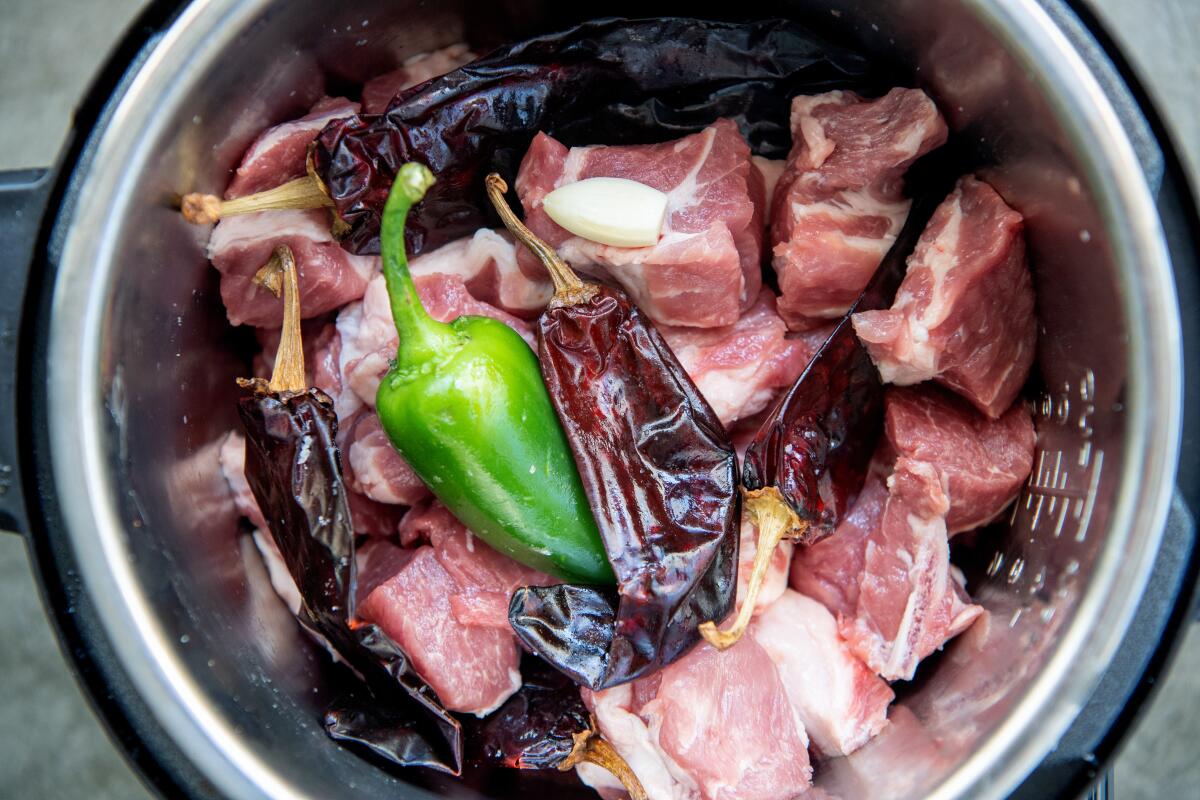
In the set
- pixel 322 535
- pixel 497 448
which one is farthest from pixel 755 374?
pixel 322 535

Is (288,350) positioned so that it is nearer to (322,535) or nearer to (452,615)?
(322,535)

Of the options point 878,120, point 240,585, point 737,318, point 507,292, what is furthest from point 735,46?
point 240,585

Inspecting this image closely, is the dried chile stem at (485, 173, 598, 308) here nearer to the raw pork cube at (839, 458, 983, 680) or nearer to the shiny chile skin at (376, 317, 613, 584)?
the shiny chile skin at (376, 317, 613, 584)

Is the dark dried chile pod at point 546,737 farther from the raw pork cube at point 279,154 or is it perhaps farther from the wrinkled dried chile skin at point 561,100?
the raw pork cube at point 279,154

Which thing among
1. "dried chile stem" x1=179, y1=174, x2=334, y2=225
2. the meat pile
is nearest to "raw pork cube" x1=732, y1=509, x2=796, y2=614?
the meat pile

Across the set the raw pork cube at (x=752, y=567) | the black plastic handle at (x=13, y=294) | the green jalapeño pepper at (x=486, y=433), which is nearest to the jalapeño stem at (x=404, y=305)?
the green jalapeño pepper at (x=486, y=433)

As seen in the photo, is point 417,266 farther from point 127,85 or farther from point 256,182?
point 127,85
